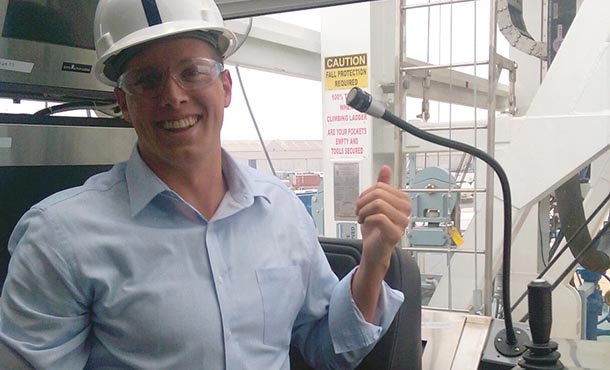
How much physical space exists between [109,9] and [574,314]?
2.29 meters

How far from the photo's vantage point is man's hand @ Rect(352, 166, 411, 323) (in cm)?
82

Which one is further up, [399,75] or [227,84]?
[399,75]

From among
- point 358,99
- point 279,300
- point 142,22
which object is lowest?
point 279,300

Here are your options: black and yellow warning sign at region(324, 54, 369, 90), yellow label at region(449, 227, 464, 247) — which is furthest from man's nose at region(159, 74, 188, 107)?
black and yellow warning sign at region(324, 54, 369, 90)

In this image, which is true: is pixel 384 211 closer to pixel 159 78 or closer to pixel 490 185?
pixel 159 78

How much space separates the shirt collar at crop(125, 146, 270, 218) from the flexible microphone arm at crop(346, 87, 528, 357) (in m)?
0.26

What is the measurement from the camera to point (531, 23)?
2.84 metres

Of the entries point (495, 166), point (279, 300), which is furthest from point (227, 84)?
point (495, 166)

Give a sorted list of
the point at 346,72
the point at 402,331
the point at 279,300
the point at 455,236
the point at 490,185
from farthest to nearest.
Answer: the point at 346,72 < the point at 455,236 < the point at 490,185 < the point at 402,331 < the point at 279,300

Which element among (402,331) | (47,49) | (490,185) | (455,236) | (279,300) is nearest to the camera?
(279,300)

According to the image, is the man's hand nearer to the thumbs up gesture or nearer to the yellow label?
the thumbs up gesture

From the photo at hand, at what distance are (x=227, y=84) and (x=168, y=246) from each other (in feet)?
0.97

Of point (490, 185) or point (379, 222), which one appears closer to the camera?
point (379, 222)

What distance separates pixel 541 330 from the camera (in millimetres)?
868
